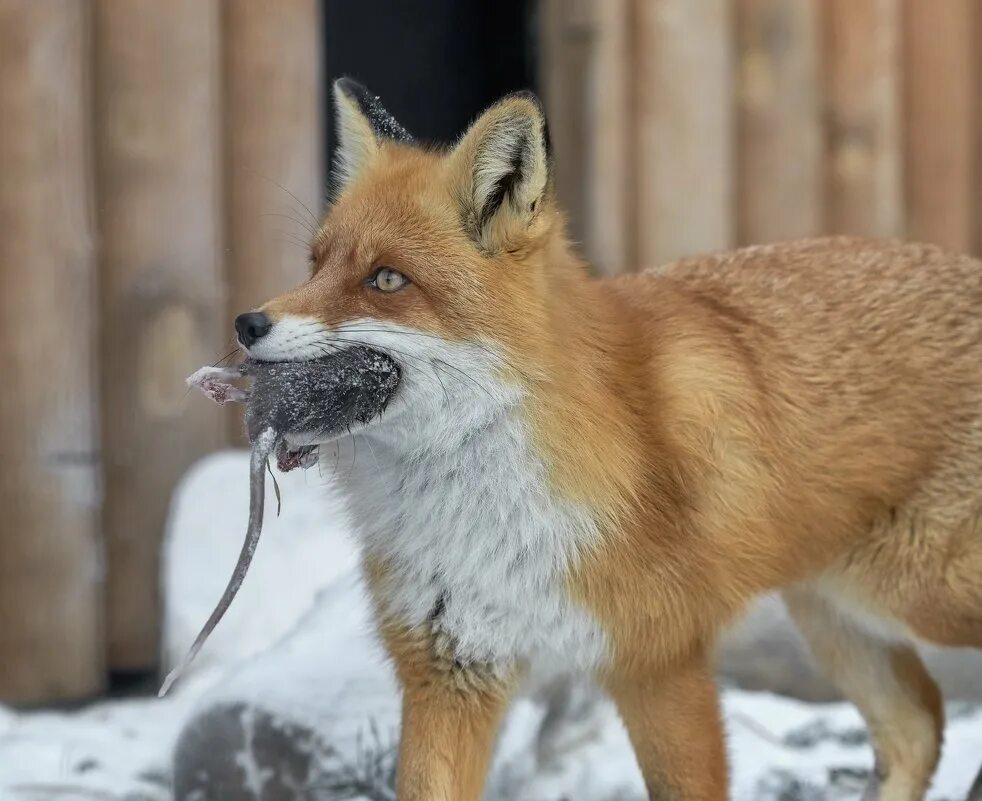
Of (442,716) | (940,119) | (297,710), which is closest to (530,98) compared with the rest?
(442,716)

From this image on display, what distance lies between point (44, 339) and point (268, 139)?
88cm

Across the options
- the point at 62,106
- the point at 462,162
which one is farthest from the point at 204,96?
the point at 462,162

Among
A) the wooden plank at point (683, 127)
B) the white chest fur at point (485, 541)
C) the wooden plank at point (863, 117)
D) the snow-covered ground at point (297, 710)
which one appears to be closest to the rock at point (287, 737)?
the snow-covered ground at point (297, 710)

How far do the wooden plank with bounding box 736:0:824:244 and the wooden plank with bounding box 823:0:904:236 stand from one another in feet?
0.23

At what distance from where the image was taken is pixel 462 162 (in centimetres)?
257

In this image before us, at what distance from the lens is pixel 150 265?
4055mm

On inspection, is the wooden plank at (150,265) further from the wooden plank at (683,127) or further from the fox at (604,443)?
the wooden plank at (683,127)

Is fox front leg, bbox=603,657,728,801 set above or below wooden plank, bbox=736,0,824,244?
below

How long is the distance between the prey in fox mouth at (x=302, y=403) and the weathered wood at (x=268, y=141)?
5.85 ft

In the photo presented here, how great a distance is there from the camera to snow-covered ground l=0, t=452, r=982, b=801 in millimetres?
3365

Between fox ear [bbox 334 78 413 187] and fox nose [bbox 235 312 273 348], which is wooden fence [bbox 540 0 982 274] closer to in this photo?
fox ear [bbox 334 78 413 187]

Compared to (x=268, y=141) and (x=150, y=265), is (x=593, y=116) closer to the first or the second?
(x=268, y=141)

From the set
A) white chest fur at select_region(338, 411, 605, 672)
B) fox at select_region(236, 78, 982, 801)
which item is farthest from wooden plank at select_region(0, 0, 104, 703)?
white chest fur at select_region(338, 411, 605, 672)

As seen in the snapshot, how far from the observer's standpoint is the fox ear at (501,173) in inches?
97.2
